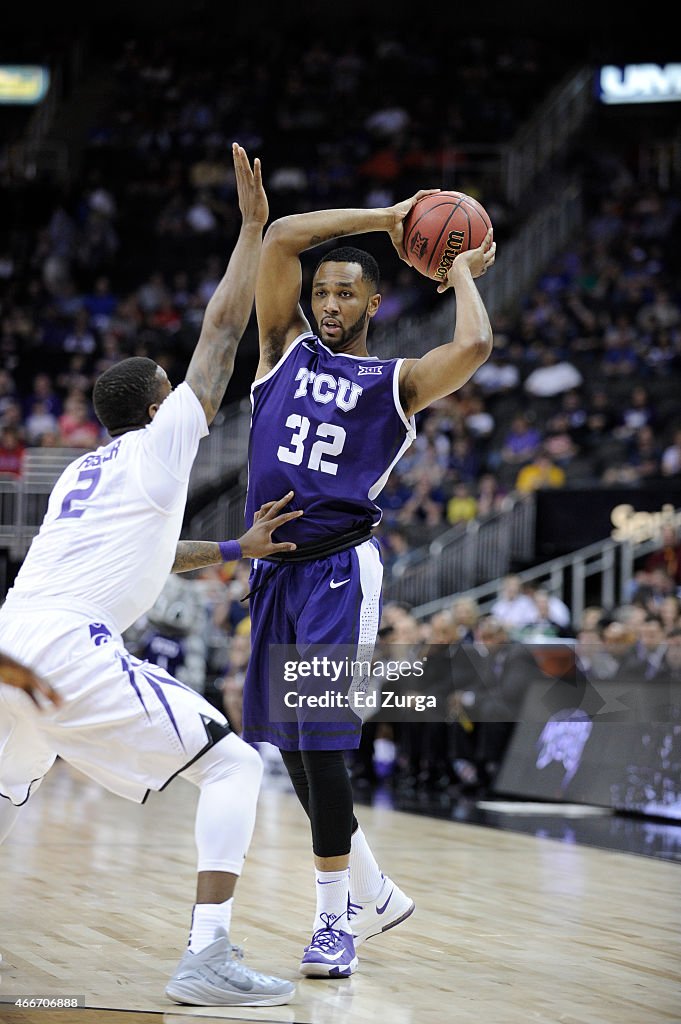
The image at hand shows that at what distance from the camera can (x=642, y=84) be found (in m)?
23.9

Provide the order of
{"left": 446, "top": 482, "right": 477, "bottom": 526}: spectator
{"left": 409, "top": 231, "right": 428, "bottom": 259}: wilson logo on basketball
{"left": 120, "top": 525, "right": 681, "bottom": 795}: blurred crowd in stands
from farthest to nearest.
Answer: {"left": 446, "top": 482, "right": 477, "bottom": 526}: spectator, {"left": 120, "top": 525, "right": 681, "bottom": 795}: blurred crowd in stands, {"left": 409, "top": 231, "right": 428, "bottom": 259}: wilson logo on basketball

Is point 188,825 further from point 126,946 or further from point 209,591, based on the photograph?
point 209,591

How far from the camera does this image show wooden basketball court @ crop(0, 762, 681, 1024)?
4.04m

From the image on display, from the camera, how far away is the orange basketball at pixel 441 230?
194 inches

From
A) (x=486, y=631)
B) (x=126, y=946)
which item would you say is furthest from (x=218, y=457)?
(x=126, y=946)

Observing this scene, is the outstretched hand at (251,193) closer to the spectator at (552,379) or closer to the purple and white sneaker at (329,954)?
the purple and white sneaker at (329,954)

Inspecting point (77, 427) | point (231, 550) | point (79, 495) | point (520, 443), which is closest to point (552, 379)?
point (520, 443)

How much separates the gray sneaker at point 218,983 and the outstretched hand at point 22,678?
1.04m

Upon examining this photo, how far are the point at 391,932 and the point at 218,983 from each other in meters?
1.50

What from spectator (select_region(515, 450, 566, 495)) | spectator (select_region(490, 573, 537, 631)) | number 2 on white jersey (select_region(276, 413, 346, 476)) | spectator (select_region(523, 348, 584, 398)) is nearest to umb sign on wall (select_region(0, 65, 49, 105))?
spectator (select_region(523, 348, 584, 398))

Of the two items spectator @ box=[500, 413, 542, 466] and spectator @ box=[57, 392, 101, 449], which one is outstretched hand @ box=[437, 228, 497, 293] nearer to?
spectator @ box=[500, 413, 542, 466]

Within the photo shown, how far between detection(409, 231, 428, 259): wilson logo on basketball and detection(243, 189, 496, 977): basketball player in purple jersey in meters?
0.07

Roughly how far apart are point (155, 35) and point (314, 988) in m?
23.2

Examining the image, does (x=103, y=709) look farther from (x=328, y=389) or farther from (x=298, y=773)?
(x=328, y=389)
